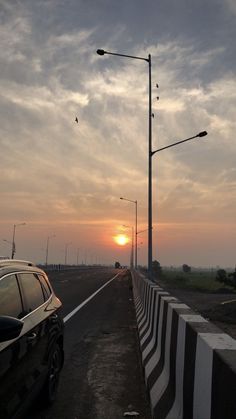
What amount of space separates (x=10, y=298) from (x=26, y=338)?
428 mm

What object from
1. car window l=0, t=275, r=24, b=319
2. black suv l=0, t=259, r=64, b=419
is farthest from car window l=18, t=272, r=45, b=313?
car window l=0, t=275, r=24, b=319

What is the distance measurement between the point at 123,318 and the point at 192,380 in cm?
1200

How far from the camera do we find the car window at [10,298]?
4594 mm

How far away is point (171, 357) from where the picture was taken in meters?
5.75

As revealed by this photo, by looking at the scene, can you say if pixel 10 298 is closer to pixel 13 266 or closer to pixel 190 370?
pixel 13 266

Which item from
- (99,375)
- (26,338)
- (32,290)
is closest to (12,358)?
(26,338)

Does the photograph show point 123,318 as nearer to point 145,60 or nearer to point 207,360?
point 207,360

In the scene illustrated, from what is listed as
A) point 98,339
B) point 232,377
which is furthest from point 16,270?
point 98,339

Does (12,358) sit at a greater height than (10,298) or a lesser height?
lesser

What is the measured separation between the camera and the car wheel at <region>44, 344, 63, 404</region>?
605 cm

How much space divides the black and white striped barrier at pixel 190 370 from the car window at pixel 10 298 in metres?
1.69

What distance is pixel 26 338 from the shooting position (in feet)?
16.0

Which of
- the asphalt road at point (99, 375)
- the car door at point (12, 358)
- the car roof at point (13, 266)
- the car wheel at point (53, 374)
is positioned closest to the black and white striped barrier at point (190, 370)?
the asphalt road at point (99, 375)

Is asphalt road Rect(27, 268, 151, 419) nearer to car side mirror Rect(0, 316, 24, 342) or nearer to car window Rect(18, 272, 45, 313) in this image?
car window Rect(18, 272, 45, 313)
